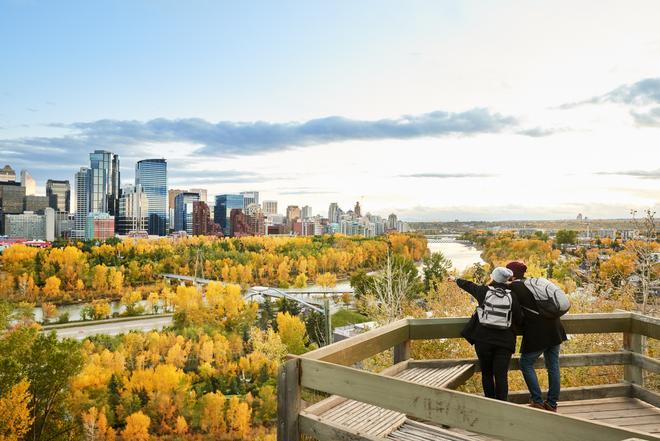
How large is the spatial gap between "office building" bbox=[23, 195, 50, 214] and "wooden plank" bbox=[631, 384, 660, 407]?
169793 millimetres

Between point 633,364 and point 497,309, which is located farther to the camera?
point 633,364

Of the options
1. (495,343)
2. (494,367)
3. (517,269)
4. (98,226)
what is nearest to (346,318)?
(517,269)

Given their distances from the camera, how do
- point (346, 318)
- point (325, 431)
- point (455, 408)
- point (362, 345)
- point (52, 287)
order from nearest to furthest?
point (455, 408) < point (325, 431) < point (362, 345) < point (346, 318) < point (52, 287)

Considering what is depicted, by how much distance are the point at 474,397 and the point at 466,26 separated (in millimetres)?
20865

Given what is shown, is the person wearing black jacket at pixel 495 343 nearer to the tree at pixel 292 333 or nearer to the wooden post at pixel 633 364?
the wooden post at pixel 633 364

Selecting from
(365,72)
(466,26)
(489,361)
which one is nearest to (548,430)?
(489,361)

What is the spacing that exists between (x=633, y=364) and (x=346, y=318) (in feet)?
139

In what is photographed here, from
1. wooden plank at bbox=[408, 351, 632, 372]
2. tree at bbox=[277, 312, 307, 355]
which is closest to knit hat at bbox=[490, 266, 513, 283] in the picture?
wooden plank at bbox=[408, 351, 632, 372]

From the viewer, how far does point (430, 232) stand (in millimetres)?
165375

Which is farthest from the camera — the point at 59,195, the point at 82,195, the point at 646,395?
the point at 82,195

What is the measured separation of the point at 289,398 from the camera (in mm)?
3117

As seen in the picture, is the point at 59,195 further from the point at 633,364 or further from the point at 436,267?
the point at 633,364

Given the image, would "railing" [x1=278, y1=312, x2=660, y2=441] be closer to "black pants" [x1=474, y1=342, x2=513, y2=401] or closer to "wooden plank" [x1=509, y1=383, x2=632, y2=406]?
"wooden plank" [x1=509, y1=383, x2=632, y2=406]

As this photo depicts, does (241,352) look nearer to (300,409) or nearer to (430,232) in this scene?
(300,409)
